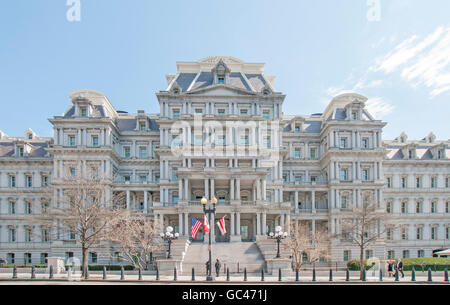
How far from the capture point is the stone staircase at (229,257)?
33125mm

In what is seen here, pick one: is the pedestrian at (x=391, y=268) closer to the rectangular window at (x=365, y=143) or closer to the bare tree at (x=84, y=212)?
the bare tree at (x=84, y=212)

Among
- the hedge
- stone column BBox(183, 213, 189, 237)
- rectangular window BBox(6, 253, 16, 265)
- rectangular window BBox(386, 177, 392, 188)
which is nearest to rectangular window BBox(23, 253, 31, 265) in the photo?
rectangular window BBox(6, 253, 16, 265)

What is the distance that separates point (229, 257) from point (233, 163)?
17111mm

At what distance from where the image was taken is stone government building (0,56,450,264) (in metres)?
50.8

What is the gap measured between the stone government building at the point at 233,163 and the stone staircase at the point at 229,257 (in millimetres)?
7726

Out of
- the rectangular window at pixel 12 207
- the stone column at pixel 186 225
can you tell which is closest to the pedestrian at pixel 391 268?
the stone column at pixel 186 225

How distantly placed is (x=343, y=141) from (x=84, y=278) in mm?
41226

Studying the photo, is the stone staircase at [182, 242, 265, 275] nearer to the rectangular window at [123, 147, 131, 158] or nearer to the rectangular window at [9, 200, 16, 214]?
the rectangular window at [123, 147, 131, 158]

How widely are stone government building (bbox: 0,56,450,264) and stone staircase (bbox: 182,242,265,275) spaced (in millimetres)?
7726

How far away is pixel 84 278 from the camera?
A: 2589 cm

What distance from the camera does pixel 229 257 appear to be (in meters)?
37.1
